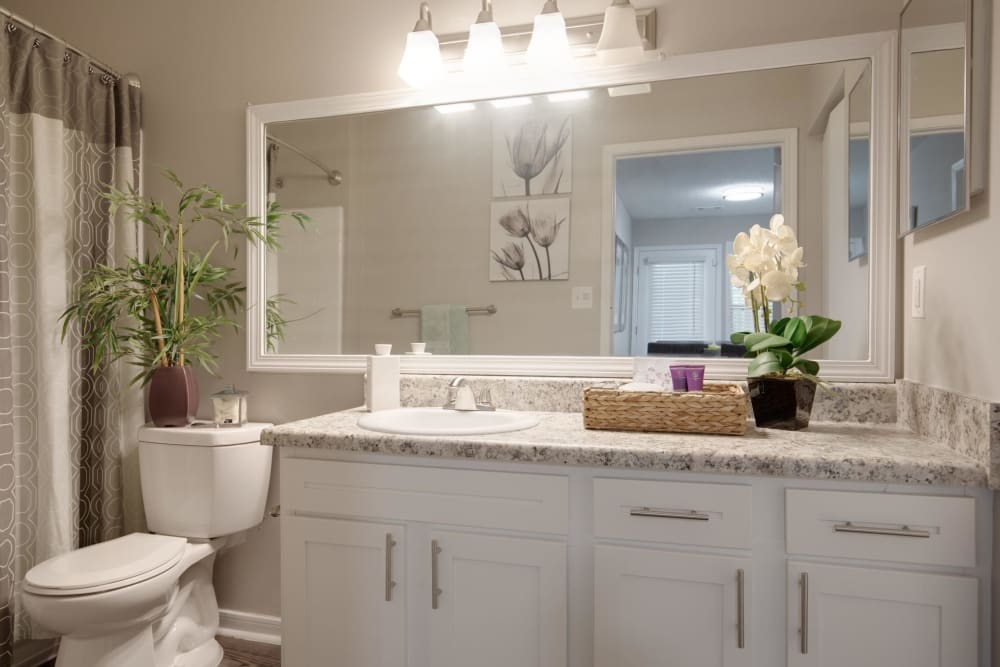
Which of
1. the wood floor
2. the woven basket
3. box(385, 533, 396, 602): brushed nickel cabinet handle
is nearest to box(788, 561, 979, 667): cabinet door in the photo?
the woven basket

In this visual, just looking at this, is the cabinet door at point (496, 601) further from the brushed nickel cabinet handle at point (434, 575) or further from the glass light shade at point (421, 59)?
the glass light shade at point (421, 59)

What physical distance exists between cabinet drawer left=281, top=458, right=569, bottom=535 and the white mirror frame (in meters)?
0.59

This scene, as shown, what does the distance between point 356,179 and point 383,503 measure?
45.9 inches

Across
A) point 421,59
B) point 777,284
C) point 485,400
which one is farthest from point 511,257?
point 777,284

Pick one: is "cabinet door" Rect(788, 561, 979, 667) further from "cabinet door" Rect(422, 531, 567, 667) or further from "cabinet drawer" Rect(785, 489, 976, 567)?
"cabinet door" Rect(422, 531, 567, 667)

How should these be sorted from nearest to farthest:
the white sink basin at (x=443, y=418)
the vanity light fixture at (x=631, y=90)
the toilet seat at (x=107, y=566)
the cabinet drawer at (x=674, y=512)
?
the cabinet drawer at (x=674, y=512), the toilet seat at (x=107, y=566), the white sink basin at (x=443, y=418), the vanity light fixture at (x=631, y=90)

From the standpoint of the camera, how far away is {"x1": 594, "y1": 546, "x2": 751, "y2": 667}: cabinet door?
1.19m

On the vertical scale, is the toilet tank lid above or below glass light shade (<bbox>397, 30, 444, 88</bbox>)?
below

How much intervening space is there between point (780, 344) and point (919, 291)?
0.37 metres

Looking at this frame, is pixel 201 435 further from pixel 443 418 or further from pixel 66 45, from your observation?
pixel 66 45

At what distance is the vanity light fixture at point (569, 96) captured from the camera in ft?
6.04

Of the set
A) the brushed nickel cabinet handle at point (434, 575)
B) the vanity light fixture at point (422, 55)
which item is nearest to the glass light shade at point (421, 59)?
the vanity light fixture at point (422, 55)

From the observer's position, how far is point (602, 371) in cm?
181

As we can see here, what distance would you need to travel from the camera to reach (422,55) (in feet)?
6.09
